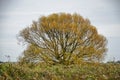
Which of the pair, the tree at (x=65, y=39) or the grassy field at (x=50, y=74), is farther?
the tree at (x=65, y=39)

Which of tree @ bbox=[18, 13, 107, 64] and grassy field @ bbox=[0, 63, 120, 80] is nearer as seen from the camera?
grassy field @ bbox=[0, 63, 120, 80]

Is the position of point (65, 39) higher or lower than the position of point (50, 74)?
higher

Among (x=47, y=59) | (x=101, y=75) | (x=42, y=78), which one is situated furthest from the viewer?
(x=47, y=59)

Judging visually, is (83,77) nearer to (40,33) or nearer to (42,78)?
(42,78)

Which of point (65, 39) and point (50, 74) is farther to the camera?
point (65, 39)

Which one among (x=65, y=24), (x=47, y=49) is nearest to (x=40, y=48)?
(x=47, y=49)

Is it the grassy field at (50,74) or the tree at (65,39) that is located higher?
the tree at (65,39)

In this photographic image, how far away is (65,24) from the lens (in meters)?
43.6

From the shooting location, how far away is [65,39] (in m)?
44.1

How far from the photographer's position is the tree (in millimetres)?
42969

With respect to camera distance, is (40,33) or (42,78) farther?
(40,33)

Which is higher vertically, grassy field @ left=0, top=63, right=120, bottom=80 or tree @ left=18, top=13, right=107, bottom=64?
tree @ left=18, top=13, right=107, bottom=64

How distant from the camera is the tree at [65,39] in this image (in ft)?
141

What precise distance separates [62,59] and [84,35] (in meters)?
4.07
